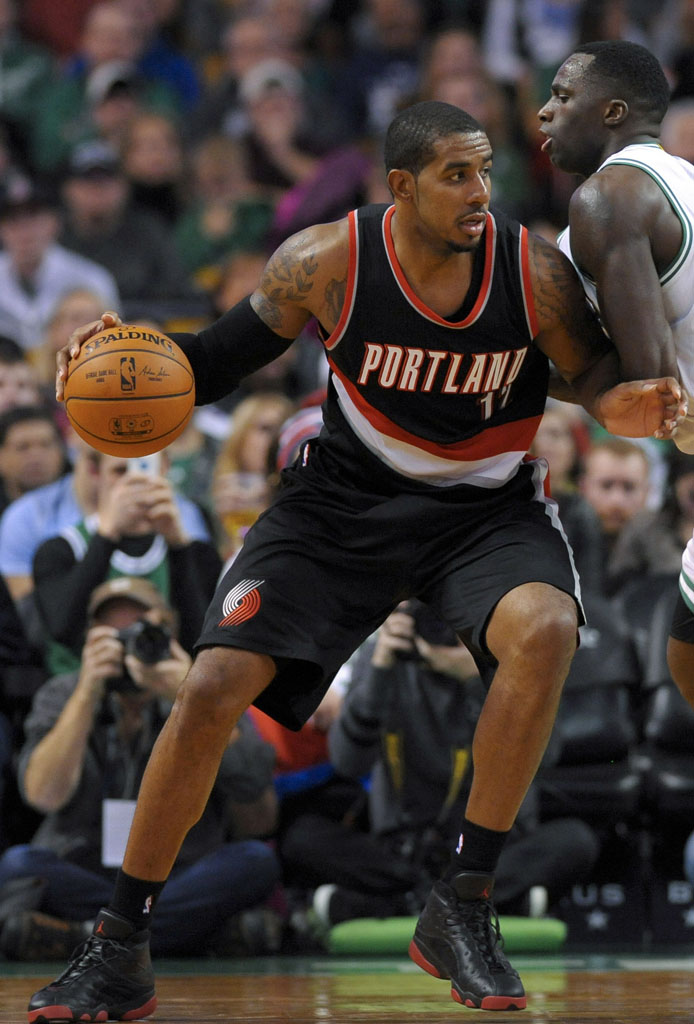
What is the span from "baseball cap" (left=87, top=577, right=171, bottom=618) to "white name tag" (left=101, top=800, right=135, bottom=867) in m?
0.73

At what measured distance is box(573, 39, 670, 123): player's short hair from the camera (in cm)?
389

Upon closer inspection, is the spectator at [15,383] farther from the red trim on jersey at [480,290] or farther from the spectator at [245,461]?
the red trim on jersey at [480,290]

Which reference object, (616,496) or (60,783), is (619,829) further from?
(60,783)

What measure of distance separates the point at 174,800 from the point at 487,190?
1.68m

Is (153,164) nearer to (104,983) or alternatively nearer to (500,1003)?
(104,983)

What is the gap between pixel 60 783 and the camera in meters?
5.43

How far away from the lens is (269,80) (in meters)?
10.7

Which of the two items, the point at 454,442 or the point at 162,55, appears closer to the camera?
the point at 454,442

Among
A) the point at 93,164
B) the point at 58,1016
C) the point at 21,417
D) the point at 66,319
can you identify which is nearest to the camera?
the point at 58,1016

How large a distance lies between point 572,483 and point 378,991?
3.61 m

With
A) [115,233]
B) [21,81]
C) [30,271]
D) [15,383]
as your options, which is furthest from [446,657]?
[21,81]

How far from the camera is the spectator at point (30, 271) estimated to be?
946cm

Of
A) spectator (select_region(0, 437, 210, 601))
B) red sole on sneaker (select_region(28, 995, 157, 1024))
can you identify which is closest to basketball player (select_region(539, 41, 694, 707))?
red sole on sneaker (select_region(28, 995, 157, 1024))

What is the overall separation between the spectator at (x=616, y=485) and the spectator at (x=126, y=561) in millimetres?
2282
